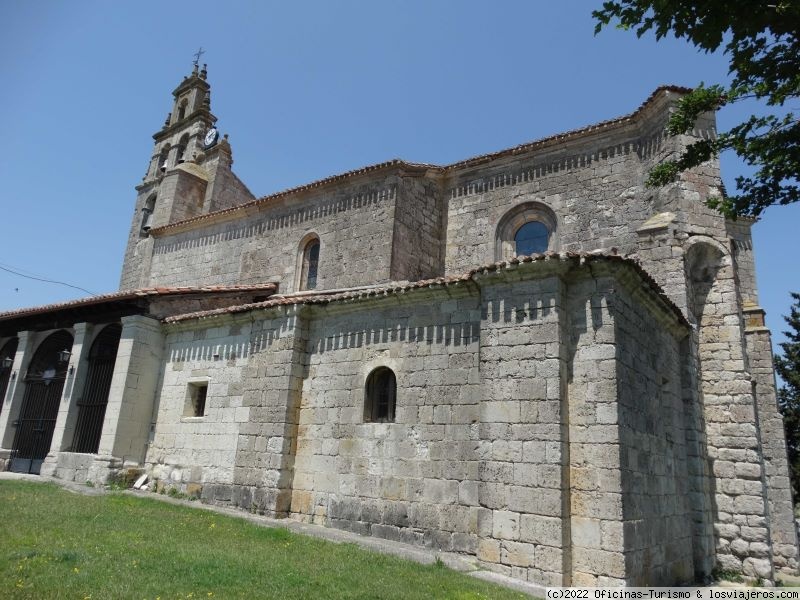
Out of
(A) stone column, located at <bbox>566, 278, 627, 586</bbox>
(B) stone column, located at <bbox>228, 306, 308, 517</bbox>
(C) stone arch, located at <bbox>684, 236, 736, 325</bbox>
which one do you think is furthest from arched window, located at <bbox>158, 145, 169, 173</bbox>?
(A) stone column, located at <bbox>566, 278, 627, 586</bbox>

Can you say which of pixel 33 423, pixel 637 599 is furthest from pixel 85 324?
pixel 637 599

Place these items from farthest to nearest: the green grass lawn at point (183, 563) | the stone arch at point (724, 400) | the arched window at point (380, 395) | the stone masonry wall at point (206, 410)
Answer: the stone masonry wall at point (206, 410)
the stone arch at point (724, 400)
the arched window at point (380, 395)
the green grass lawn at point (183, 563)

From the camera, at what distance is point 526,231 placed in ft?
45.3

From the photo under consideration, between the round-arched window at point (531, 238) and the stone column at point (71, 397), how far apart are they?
10.6 meters

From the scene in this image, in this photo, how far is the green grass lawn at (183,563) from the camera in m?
5.37

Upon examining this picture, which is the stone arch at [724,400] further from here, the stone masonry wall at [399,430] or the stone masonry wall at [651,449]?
the stone masonry wall at [399,430]

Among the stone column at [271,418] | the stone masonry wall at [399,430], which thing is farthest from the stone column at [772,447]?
the stone column at [271,418]

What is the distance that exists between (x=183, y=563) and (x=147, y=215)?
1987 cm

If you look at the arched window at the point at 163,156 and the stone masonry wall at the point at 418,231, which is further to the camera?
the arched window at the point at 163,156

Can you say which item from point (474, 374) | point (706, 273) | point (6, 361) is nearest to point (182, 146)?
point (6, 361)

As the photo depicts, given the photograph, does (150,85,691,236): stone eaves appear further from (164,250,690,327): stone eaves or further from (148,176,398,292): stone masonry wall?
(164,250,690,327): stone eaves

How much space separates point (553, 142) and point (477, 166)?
2009 millimetres

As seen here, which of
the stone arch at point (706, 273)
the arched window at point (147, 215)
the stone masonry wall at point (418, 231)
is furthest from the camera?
the arched window at point (147, 215)

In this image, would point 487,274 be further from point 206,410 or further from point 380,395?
point 206,410
